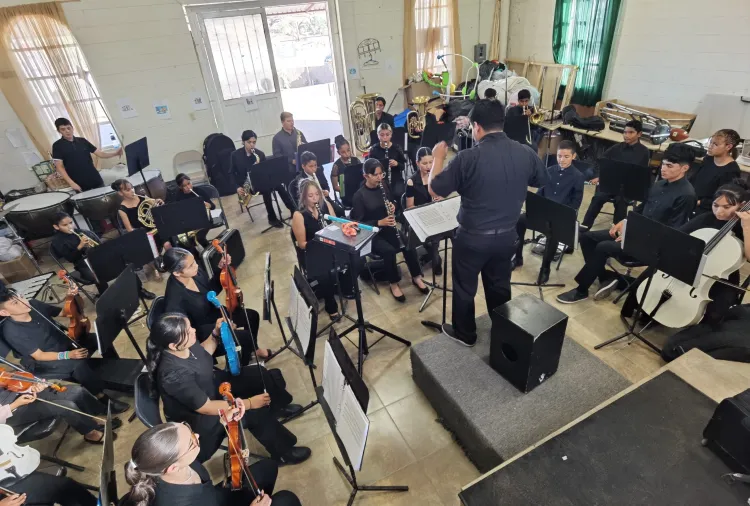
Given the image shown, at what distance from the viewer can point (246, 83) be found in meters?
7.42

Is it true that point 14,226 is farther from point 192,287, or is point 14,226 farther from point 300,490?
point 300,490

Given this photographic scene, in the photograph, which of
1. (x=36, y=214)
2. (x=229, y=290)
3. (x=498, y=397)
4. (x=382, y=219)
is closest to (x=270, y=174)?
(x=382, y=219)

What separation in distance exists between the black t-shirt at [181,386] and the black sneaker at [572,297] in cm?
323

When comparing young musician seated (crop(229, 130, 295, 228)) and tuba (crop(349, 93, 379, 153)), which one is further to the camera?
tuba (crop(349, 93, 379, 153))

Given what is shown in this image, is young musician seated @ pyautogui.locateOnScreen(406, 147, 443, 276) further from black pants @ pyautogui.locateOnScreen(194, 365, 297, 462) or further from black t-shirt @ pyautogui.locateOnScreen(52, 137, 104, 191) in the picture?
black t-shirt @ pyautogui.locateOnScreen(52, 137, 104, 191)

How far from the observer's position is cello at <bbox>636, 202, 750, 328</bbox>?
9.29ft

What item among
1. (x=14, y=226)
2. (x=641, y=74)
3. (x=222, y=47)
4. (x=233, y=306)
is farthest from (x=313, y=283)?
(x=641, y=74)

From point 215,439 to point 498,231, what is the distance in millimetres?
2177

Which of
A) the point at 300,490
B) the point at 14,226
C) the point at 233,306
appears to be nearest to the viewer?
the point at 300,490

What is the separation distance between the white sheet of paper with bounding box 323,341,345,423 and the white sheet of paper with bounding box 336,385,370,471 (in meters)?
0.05

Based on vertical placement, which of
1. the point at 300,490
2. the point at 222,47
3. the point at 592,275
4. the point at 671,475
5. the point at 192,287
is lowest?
the point at 300,490

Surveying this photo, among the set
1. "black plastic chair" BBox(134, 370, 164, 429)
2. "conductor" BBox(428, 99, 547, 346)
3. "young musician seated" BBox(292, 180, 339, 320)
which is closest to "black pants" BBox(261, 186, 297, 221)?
"young musician seated" BBox(292, 180, 339, 320)

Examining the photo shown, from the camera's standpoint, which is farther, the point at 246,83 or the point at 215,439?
the point at 246,83

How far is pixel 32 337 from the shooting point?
2.85 meters
